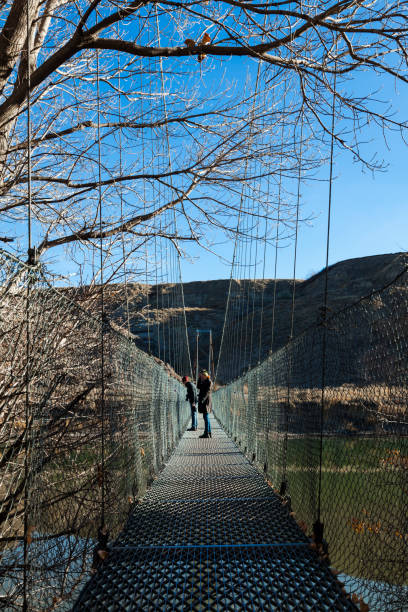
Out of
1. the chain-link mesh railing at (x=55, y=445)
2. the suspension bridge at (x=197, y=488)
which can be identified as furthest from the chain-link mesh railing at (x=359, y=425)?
the chain-link mesh railing at (x=55, y=445)

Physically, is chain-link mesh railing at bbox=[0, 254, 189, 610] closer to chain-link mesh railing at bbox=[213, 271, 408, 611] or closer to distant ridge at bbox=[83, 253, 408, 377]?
chain-link mesh railing at bbox=[213, 271, 408, 611]

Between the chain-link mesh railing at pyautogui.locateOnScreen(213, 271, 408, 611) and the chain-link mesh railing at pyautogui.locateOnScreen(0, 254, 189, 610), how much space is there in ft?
2.84

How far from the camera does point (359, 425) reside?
222 centimetres

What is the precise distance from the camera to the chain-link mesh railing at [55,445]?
5.84 feet

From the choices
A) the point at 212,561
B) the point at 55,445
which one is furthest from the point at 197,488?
the point at 212,561

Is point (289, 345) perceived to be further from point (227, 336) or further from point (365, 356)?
point (227, 336)

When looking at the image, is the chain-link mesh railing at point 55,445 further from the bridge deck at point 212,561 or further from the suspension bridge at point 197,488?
the bridge deck at point 212,561

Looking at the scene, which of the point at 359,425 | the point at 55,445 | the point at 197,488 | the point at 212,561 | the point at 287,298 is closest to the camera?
the point at 212,561

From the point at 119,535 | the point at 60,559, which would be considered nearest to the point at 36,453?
the point at 60,559

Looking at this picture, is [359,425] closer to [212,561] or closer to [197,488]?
[212,561]

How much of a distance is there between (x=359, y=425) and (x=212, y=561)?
76 centimetres

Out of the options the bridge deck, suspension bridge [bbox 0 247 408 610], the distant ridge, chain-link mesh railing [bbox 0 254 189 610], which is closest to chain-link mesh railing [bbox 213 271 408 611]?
suspension bridge [bbox 0 247 408 610]

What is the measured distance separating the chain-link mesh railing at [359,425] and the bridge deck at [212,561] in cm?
13

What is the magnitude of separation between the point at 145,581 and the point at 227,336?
41520mm
